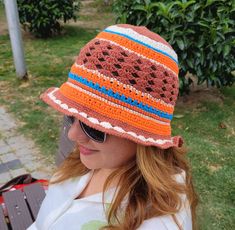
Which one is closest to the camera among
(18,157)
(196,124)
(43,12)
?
(18,157)

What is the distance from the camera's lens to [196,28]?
13.4 ft

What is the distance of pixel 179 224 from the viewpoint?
4.32 ft

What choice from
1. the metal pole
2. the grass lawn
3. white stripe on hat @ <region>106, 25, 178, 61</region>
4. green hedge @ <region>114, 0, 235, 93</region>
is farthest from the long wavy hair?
the metal pole

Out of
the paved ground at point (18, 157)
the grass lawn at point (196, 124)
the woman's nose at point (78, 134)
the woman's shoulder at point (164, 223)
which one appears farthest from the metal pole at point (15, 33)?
the woman's shoulder at point (164, 223)

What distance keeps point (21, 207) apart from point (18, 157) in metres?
1.71

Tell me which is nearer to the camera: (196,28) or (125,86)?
(125,86)

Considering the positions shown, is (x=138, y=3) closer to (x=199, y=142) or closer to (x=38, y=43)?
(x=199, y=142)

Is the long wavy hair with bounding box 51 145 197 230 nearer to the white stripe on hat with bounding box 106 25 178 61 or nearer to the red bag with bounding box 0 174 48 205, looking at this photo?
the white stripe on hat with bounding box 106 25 178 61

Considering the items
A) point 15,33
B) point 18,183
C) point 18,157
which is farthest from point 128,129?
point 15,33

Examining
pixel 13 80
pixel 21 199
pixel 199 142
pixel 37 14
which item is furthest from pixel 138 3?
pixel 37 14

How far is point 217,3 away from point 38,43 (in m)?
4.47

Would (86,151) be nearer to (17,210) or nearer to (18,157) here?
(17,210)

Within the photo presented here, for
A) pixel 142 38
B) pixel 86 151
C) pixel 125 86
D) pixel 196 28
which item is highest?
pixel 142 38

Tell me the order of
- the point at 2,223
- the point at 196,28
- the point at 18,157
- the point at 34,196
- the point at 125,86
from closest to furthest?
the point at 125,86 < the point at 2,223 < the point at 34,196 < the point at 18,157 < the point at 196,28
